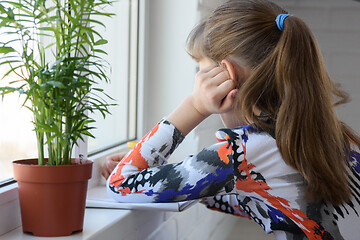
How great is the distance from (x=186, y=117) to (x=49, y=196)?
0.34m

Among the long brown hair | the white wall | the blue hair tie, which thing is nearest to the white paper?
the long brown hair

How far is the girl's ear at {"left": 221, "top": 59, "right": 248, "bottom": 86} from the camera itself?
3.26 feet

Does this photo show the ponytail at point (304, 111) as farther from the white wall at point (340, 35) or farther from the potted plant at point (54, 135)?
the white wall at point (340, 35)

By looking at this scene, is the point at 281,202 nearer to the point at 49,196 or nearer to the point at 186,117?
the point at 186,117

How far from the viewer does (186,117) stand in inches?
42.2

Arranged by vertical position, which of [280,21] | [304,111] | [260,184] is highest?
[280,21]

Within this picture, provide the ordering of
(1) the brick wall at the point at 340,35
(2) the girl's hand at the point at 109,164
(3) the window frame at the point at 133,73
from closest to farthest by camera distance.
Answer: (2) the girl's hand at the point at 109,164
(3) the window frame at the point at 133,73
(1) the brick wall at the point at 340,35

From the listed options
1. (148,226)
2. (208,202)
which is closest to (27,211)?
(148,226)

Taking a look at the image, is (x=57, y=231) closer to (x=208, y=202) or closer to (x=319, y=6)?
(x=208, y=202)

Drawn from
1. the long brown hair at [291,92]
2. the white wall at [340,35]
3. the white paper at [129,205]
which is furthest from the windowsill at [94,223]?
the white wall at [340,35]

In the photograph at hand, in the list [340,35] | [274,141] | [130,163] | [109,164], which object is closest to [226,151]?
[274,141]

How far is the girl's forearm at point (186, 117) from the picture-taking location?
1.07 meters

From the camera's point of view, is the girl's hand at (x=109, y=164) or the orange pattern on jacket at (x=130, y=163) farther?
the girl's hand at (x=109, y=164)

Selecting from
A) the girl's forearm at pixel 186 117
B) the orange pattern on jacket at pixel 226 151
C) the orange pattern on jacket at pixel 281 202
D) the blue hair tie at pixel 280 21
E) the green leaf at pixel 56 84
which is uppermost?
the blue hair tie at pixel 280 21
